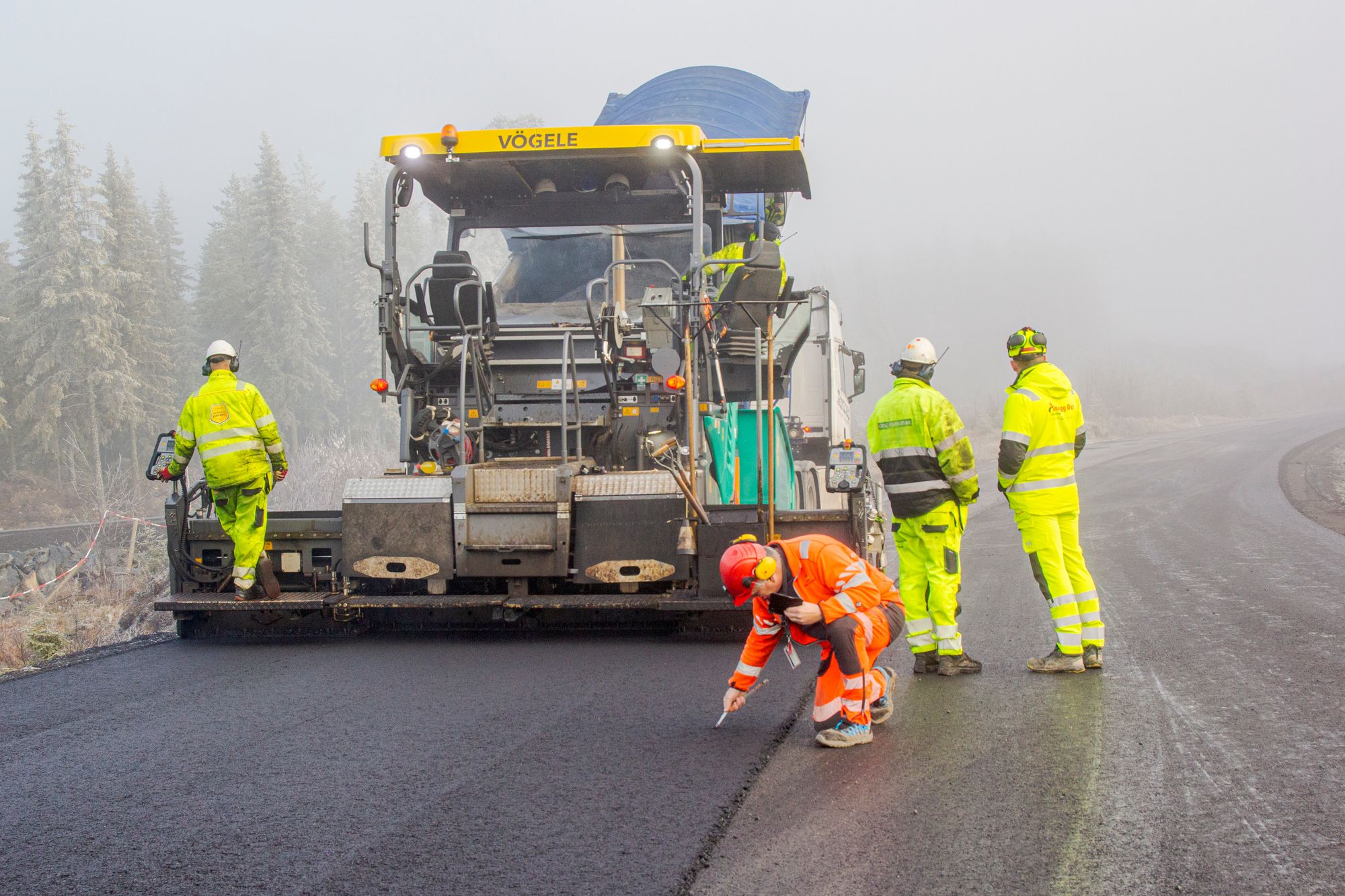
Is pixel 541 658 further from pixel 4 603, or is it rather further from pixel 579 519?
pixel 4 603

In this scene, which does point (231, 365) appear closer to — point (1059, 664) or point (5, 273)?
point (1059, 664)

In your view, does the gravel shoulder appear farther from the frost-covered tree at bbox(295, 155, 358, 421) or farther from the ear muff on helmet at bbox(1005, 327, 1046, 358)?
the frost-covered tree at bbox(295, 155, 358, 421)

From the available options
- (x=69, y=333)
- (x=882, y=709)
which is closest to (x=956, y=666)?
(x=882, y=709)

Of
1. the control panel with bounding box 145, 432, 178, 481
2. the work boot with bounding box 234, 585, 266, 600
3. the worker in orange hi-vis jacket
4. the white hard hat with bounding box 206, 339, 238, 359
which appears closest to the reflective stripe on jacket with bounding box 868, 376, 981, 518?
the worker in orange hi-vis jacket

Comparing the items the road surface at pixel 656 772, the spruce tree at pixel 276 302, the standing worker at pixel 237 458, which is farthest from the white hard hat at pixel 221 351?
the spruce tree at pixel 276 302

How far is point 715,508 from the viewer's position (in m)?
6.41

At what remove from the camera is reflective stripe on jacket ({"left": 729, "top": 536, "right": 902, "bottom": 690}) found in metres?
4.39

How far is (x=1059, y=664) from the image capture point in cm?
550

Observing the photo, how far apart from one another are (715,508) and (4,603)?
14.0 meters

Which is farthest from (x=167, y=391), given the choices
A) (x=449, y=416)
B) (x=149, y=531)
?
(x=449, y=416)

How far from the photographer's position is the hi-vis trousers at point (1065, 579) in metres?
5.57

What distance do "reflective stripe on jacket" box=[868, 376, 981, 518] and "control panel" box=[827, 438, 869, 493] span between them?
0.60 meters

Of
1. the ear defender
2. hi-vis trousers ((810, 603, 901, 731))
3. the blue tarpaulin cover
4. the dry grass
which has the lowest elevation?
the dry grass

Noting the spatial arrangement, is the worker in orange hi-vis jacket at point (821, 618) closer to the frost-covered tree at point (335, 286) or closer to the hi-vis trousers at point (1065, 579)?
the hi-vis trousers at point (1065, 579)
